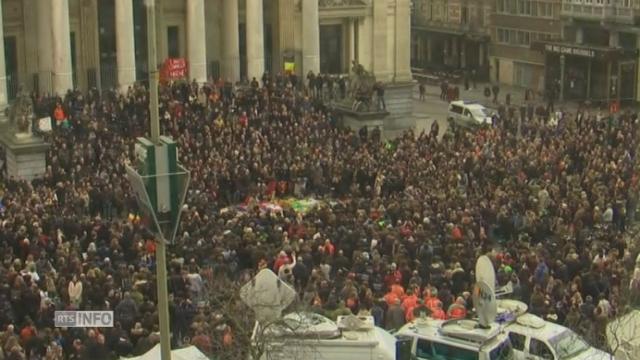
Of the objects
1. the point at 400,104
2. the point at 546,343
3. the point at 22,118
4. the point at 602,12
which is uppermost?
the point at 602,12

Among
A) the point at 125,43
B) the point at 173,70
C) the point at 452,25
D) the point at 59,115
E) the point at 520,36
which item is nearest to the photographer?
the point at 59,115

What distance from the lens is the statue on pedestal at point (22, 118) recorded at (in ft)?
151

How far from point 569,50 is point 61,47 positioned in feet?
123

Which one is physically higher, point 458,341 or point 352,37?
point 352,37

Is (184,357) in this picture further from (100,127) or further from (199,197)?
(100,127)

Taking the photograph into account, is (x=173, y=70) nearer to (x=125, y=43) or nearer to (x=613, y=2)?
(x=125, y=43)

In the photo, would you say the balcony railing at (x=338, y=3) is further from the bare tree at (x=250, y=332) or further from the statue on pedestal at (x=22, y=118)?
the bare tree at (x=250, y=332)

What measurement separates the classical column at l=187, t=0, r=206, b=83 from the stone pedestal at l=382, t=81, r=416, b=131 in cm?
1091

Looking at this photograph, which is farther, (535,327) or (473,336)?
(535,327)

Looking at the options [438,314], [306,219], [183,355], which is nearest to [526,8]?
[306,219]

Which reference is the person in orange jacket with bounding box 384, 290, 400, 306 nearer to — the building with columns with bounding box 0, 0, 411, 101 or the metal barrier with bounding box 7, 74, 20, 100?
the building with columns with bounding box 0, 0, 411, 101

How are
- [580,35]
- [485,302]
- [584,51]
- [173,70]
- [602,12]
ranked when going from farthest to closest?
1. [580,35]
2. [584,51]
3. [602,12]
4. [173,70]
5. [485,302]

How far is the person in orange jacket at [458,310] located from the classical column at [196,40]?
110 feet

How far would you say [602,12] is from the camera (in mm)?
80000
